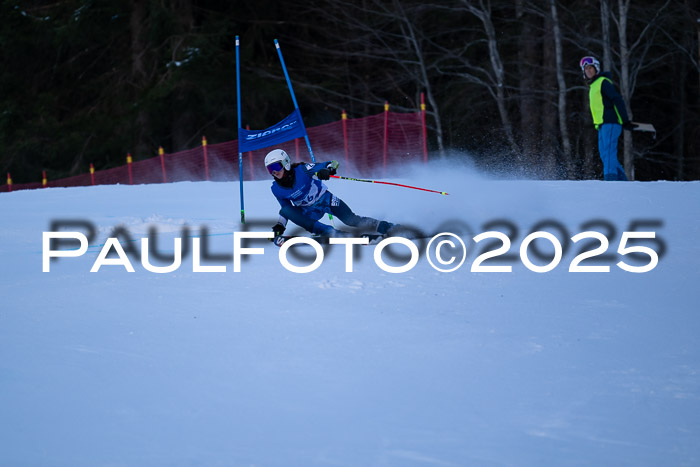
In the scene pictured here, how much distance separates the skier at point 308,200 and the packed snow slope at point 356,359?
1.62 feet

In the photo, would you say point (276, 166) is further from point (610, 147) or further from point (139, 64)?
point (139, 64)

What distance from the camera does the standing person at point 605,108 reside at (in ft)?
36.0

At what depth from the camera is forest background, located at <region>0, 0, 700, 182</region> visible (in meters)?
21.1

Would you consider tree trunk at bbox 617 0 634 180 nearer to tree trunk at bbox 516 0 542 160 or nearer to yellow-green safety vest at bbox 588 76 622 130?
tree trunk at bbox 516 0 542 160

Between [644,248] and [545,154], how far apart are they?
1292cm

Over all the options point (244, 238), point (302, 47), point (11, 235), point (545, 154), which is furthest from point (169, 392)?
point (302, 47)

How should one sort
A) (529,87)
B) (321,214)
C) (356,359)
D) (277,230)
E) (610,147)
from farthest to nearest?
1. (529,87)
2. (610,147)
3. (321,214)
4. (277,230)
5. (356,359)

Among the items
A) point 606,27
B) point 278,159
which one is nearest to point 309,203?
point 278,159

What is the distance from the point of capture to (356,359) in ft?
16.8

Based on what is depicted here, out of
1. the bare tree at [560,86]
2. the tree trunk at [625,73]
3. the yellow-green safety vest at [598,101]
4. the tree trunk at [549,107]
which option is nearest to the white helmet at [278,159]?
the yellow-green safety vest at [598,101]

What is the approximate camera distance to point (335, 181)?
14531 mm

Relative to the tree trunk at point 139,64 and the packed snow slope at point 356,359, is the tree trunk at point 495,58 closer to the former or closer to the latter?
the tree trunk at point 139,64

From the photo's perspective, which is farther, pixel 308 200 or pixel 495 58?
pixel 495 58

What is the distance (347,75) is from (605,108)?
16.8 metres
